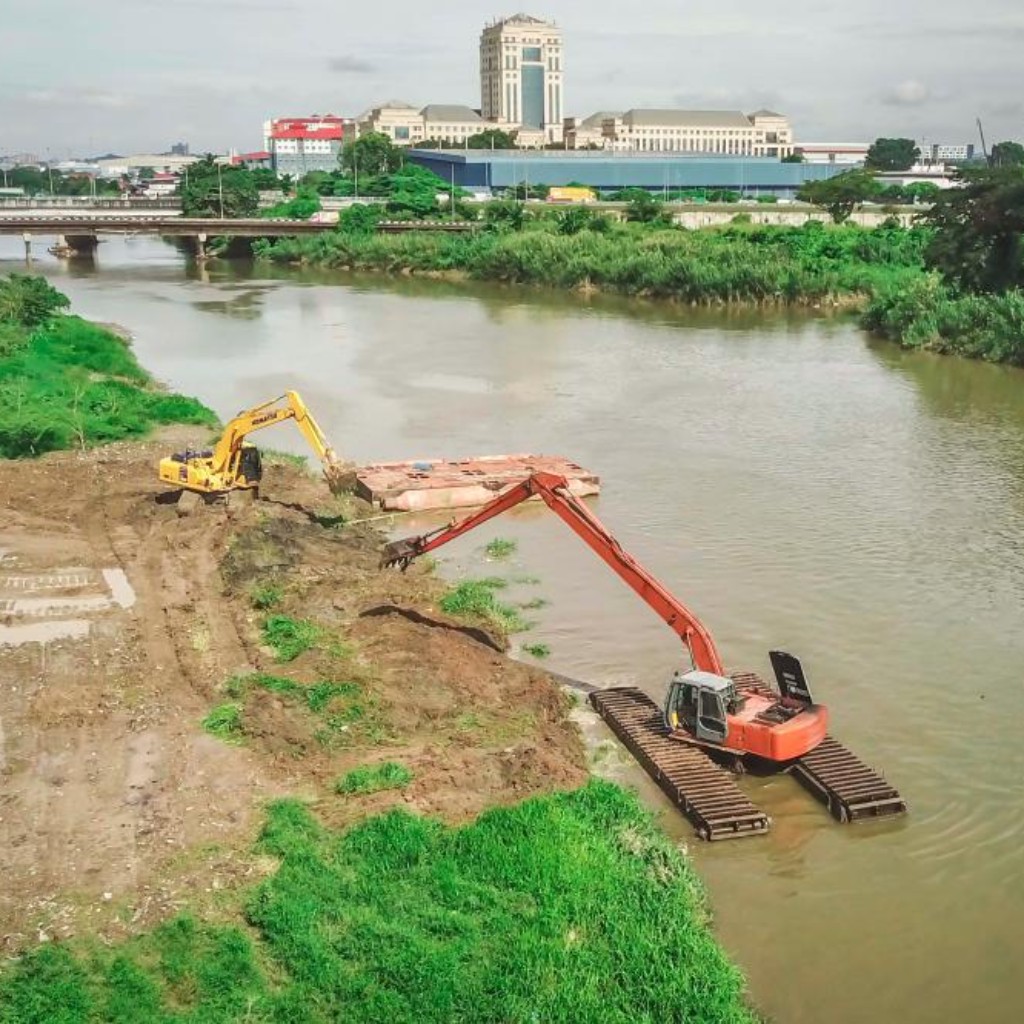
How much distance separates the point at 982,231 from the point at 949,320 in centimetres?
369

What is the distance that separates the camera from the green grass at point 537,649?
52.9 ft

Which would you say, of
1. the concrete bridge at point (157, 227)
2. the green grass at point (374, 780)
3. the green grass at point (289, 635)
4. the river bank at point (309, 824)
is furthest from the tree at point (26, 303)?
the concrete bridge at point (157, 227)

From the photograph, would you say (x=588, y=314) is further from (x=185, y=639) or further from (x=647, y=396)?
(x=185, y=639)

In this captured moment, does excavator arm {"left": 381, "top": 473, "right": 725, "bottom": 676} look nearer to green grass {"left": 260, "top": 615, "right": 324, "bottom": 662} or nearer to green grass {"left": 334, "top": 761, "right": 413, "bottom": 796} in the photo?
green grass {"left": 260, "top": 615, "right": 324, "bottom": 662}

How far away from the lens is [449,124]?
191 metres

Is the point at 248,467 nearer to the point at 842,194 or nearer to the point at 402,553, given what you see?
the point at 402,553

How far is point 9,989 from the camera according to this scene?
28.1 ft

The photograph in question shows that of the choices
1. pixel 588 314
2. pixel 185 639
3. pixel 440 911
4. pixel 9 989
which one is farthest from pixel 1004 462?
pixel 588 314

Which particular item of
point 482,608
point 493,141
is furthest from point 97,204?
point 482,608

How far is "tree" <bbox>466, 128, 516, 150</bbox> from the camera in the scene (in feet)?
526

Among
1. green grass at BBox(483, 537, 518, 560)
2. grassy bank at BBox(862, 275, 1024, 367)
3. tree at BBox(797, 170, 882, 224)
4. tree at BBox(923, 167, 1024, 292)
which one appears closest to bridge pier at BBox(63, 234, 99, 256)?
tree at BBox(797, 170, 882, 224)

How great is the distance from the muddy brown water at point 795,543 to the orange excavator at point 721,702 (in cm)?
63

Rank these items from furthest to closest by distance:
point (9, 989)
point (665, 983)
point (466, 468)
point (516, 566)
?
point (466, 468), point (516, 566), point (665, 983), point (9, 989)

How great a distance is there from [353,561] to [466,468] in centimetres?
616
